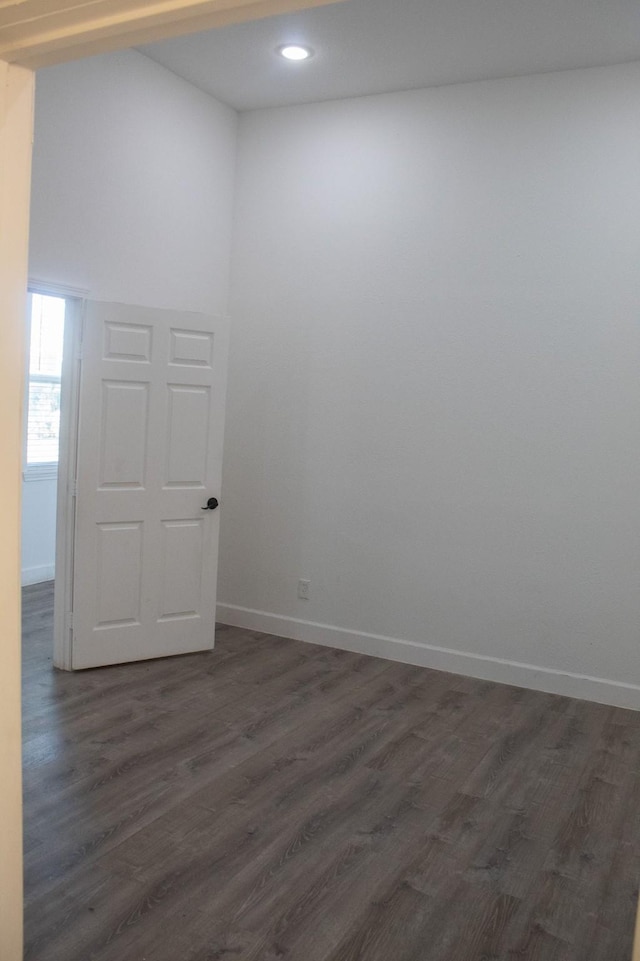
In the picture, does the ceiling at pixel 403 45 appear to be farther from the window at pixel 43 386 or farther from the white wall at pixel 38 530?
the white wall at pixel 38 530

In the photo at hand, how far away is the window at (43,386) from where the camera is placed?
21.9ft

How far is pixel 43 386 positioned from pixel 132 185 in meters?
2.55

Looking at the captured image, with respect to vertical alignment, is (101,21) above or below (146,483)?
above

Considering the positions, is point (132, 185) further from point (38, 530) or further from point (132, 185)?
point (38, 530)

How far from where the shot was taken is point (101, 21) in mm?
1387

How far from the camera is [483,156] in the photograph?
4836 millimetres

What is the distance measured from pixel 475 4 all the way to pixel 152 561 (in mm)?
3411

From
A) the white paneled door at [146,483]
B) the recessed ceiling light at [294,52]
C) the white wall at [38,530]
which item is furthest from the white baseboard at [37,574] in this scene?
the recessed ceiling light at [294,52]

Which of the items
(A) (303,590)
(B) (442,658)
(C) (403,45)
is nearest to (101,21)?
(C) (403,45)

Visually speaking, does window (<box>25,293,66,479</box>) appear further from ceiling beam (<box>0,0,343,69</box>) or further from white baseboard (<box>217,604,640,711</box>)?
ceiling beam (<box>0,0,343,69</box>)

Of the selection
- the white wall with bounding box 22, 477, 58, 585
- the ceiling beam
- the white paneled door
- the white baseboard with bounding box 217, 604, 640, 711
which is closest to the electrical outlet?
the white baseboard with bounding box 217, 604, 640, 711

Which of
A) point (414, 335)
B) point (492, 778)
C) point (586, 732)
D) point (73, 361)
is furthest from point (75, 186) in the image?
point (586, 732)

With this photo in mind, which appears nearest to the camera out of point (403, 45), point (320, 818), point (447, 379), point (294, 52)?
point (320, 818)

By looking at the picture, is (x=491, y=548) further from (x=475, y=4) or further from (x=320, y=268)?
(x=475, y=4)
